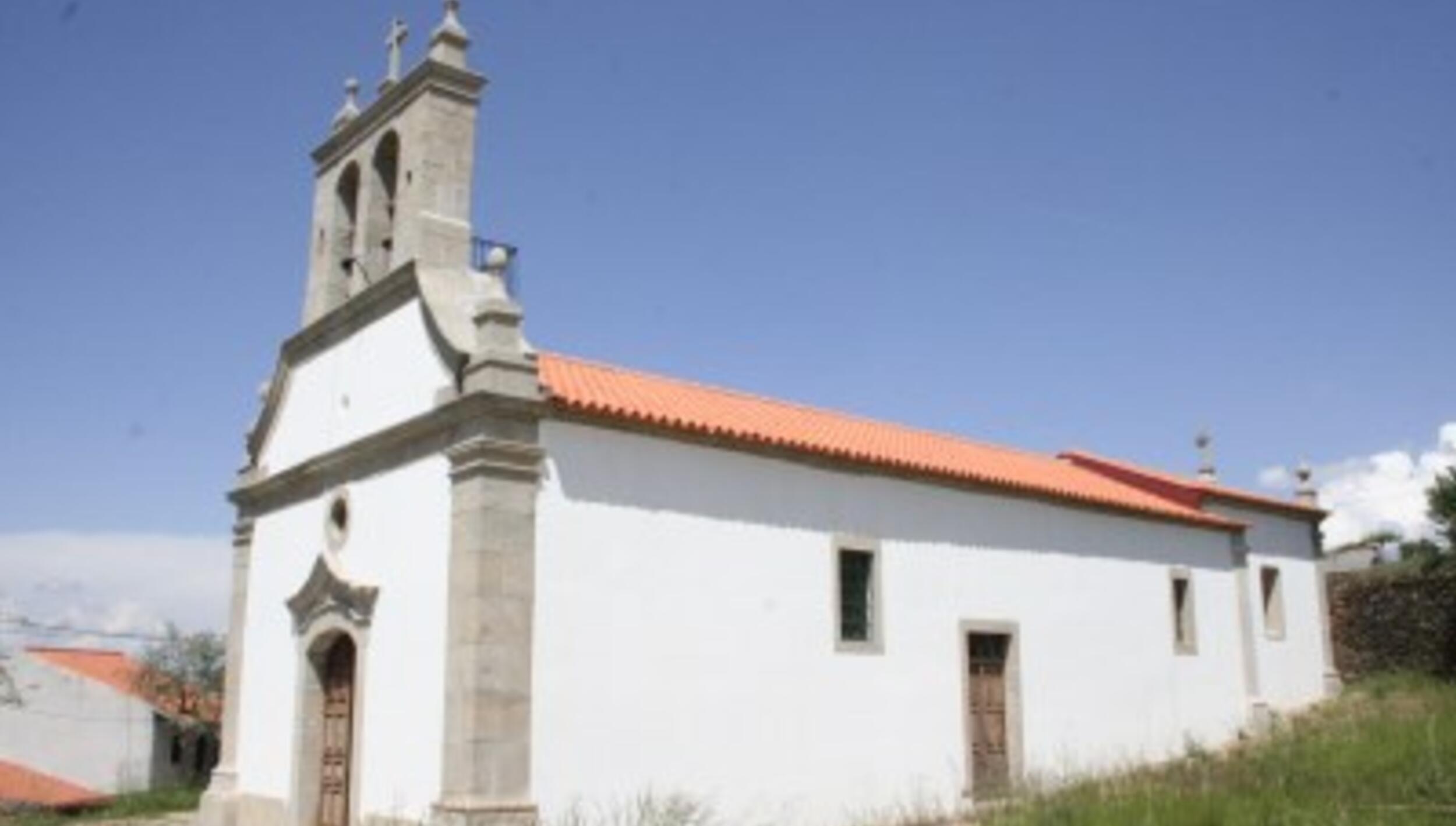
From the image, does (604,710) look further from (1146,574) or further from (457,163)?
(1146,574)

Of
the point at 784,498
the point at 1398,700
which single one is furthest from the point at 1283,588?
the point at 784,498

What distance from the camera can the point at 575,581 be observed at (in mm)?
11367

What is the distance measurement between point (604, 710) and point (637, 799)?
2.74ft

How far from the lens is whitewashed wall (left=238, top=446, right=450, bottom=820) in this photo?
11.2 meters

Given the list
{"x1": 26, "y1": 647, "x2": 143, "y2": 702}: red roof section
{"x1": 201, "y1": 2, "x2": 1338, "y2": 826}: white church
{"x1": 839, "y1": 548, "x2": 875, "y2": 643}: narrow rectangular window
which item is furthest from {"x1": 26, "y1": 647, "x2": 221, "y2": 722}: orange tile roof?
{"x1": 839, "y1": 548, "x2": 875, "y2": 643}: narrow rectangular window

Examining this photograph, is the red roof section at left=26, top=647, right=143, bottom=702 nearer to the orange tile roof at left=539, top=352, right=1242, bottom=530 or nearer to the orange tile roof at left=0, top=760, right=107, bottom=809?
the orange tile roof at left=0, top=760, right=107, bottom=809

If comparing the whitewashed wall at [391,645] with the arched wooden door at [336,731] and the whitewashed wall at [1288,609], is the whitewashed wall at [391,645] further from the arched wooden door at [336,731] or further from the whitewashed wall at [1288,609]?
the whitewashed wall at [1288,609]

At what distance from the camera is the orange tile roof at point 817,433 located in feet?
40.4

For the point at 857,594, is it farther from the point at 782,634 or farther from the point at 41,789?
the point at 41,789

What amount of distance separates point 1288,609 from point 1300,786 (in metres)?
11.9

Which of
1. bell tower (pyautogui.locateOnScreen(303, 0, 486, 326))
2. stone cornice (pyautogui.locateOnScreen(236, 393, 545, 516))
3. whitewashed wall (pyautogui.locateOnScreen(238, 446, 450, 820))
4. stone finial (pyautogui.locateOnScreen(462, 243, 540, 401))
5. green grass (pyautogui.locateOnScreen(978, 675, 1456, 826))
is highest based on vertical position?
bell tower (pyautogui.locateOnScreen(303, 0, 486, 326))

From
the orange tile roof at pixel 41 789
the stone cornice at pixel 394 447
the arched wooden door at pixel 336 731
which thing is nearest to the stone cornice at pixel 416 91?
the stone cornice at pixel 394 447

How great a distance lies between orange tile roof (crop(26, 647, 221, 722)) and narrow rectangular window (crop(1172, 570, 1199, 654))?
24.2 m

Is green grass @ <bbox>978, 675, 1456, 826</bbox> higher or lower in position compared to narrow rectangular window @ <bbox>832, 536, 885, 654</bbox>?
lower
